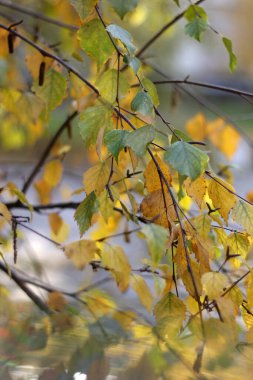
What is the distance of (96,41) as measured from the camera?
99cm

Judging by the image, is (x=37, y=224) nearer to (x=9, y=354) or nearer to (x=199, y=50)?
(x=9, y=354)

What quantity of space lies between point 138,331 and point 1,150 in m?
4.47

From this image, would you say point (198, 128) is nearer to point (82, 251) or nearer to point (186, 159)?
point (82, 251)

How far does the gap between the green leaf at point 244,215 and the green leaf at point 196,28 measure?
29cm

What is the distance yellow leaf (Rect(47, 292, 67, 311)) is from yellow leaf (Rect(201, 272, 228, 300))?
0.53 meters

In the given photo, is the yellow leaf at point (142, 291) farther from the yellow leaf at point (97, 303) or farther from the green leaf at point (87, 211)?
the green leaf at point (87, 211)

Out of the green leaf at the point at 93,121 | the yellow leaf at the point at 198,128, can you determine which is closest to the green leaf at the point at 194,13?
the green leaf at the point at 93,121

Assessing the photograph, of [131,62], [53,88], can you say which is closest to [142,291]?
[53,88]

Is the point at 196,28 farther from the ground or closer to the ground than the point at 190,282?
farther from the ground

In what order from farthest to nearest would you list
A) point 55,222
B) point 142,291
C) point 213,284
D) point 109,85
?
point 55,222, point 142,291, point 109,85, point 213,284

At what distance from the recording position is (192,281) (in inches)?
36.9

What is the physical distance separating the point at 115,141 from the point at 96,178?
0.34 ft

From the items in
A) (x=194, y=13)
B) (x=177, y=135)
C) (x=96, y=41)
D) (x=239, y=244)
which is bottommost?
(x=239, y=244)

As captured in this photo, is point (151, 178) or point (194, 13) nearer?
point (151, 178)
